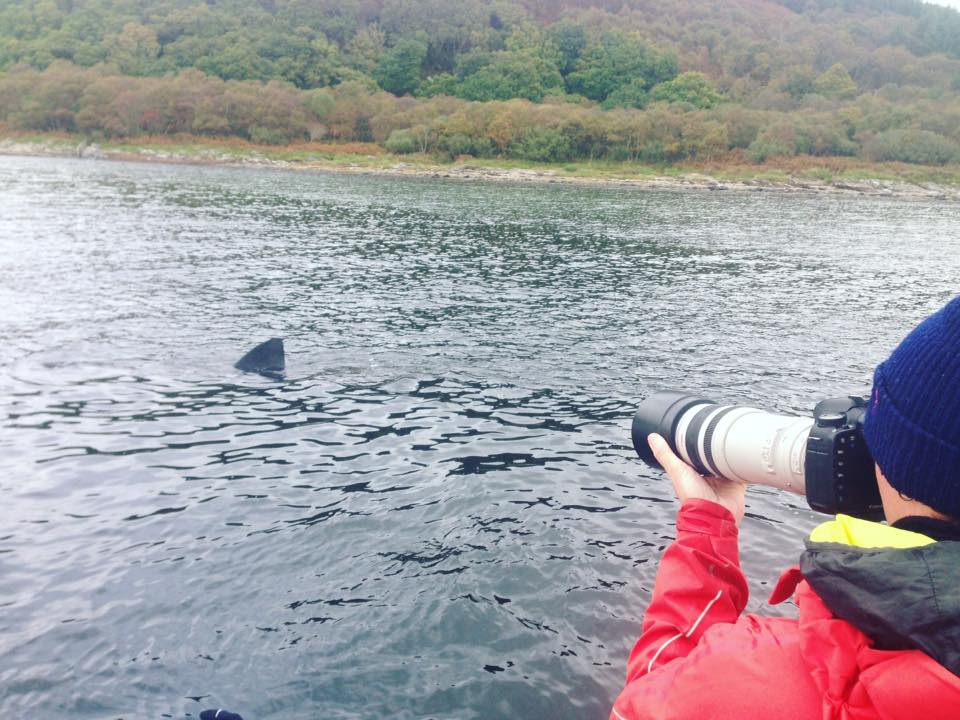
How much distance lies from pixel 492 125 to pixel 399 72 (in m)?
69.7

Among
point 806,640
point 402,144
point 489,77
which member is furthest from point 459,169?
point 489,77

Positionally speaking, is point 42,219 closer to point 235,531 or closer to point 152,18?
point 235,531

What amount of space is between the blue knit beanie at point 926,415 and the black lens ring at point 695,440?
2.42 feet

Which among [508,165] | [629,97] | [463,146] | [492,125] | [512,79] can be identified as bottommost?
[508,165]

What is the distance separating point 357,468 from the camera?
7.41 metres

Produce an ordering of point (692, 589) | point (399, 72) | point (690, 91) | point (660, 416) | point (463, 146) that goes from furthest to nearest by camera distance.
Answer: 1. point (399, 72)
2. point (690, 91)
3. point (463, 146)
4. point (660, 416)
5. point (692, 589)

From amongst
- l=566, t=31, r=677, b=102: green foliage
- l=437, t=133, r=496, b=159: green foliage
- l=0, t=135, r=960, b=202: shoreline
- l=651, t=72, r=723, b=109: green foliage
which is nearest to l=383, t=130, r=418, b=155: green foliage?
l=0, t=135, r=960, b=202: shoreline

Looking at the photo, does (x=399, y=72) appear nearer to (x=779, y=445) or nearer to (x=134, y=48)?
(x=134, y=48)

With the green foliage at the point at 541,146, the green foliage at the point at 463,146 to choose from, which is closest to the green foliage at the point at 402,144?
the green foliage at the point at 463,146

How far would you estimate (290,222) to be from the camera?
2836 cm

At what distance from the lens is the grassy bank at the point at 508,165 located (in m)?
71.8

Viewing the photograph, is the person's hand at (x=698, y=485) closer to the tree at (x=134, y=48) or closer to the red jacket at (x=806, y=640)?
the red jacket at (x=806, y=640)

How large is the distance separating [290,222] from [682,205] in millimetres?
26254

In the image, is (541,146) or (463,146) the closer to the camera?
(541,146)
